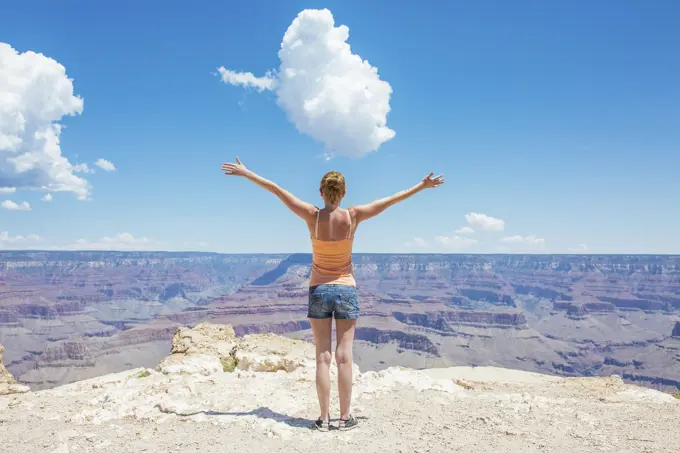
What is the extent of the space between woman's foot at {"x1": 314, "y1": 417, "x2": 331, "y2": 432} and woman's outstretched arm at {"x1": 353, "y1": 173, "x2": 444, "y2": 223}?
2138 mm

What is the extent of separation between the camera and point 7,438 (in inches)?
187

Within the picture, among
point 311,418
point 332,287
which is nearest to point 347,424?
point 311,418

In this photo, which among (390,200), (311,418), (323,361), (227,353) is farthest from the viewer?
(227,353)

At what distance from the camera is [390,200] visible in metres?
4.98

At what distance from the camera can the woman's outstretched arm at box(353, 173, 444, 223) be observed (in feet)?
16.0

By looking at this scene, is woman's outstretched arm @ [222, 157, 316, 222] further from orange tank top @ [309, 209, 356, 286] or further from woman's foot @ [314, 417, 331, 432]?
woman's foot @ [314, 417, 331, 432]

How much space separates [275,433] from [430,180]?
3202 millimetres

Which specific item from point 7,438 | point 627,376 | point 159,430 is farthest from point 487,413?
point 627,376

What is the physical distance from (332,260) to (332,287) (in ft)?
0.95

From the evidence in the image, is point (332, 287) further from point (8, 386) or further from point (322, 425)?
point (8, 386)

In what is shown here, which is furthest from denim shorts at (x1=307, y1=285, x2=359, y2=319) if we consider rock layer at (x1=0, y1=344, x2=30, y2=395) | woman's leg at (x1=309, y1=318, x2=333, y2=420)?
rock layer at (x1=0, y1=344, x2=30, y2=395)

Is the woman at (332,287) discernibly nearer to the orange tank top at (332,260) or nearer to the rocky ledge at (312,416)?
the orange tank top at (332,260)

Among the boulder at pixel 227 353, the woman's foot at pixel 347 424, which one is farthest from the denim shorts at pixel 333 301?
the boulder at pixel 227 353

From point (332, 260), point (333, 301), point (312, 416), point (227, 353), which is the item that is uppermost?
point (332, 260)
